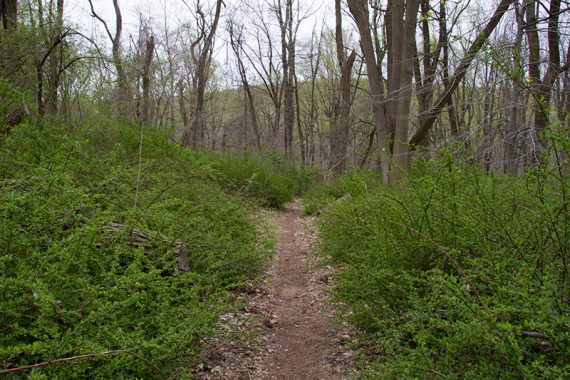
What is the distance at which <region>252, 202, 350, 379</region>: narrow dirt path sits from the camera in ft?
10.2

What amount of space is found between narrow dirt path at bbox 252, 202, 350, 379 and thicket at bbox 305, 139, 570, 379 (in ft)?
1.02

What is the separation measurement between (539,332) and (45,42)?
23.6 ft

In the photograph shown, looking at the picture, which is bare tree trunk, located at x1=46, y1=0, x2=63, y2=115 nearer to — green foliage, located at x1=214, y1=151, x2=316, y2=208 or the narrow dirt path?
green foliage, located at x1=214, y1=151, x2=316, y2=208

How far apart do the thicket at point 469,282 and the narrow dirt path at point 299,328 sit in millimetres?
310

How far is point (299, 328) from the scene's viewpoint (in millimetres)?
3840

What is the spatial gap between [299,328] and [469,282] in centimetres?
185

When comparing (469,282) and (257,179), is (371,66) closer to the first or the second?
(257,179)

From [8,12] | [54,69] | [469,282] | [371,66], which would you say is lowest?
[469,282]

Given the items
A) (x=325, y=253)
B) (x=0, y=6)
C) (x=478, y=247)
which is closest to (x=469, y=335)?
(x=478, y=247)

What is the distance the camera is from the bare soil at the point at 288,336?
3.04 meters

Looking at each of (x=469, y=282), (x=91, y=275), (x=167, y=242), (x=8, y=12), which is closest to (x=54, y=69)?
(x=8, y=12)

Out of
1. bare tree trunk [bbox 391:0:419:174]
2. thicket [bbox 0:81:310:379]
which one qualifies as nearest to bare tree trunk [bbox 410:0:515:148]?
bare tree trunk [bbox 391:0:419:174]

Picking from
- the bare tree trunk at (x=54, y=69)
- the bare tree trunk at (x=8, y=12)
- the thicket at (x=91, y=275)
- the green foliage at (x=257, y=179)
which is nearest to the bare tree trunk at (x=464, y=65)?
the green foliage at (x=257, y=179)

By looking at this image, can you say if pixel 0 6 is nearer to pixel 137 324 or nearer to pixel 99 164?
pixel 99 164
